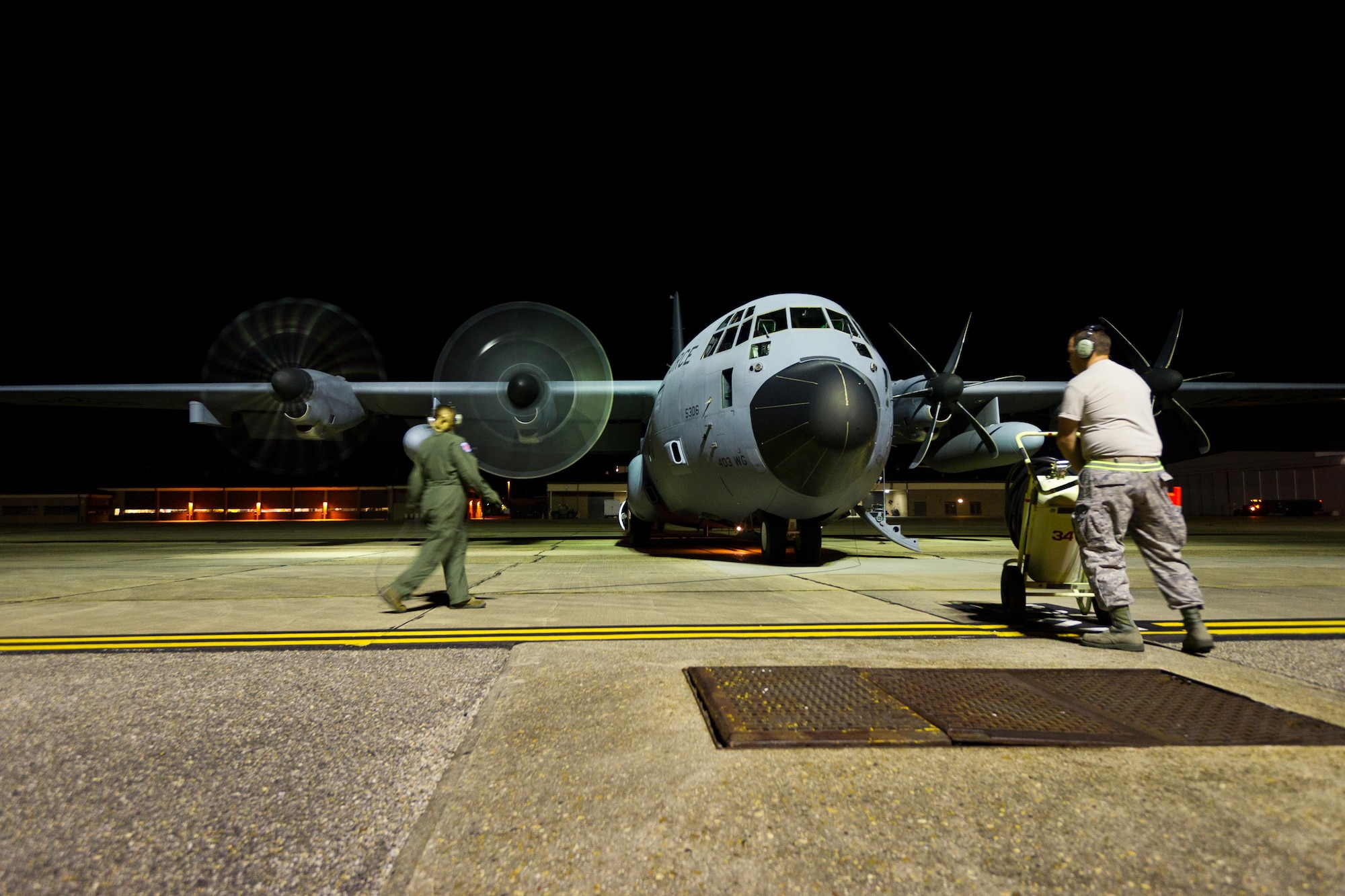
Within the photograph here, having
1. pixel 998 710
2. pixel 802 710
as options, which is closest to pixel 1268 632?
pixel 998 710

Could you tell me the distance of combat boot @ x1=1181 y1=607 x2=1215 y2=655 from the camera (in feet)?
11.5

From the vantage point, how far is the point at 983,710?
8.39ft

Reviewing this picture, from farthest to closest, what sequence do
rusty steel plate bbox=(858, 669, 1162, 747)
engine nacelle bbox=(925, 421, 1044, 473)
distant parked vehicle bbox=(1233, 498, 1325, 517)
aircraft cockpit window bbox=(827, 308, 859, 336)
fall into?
distant parked vehicle bbox=(1233, 498, 1325, 517) → engine nacelle bbox=(925, 421, 1044, 473) → aircraft cockpit window bbox=(827, 308, 859, 336) → rusty steel plate bbox=(858, 669, 1162, 747)

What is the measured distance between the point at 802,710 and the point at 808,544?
7.14m

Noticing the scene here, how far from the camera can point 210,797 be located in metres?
1.91

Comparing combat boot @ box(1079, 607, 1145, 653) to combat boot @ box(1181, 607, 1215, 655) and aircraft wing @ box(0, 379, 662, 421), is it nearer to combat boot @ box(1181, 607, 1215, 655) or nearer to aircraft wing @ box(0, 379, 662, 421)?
combat boot @ box(1181, 607, 1215, 655)

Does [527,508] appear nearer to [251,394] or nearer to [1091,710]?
[251,394]

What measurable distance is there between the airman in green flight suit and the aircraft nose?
367 cm

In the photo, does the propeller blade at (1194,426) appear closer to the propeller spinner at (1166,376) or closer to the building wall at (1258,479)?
the propeller spinner at (1166,376)

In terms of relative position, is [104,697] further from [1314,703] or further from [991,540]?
[991,540]

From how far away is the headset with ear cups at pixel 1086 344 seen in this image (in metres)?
3.96

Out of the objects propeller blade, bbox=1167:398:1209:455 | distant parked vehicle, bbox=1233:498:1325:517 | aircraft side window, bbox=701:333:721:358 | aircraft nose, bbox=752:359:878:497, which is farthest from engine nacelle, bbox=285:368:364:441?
distant parked vehicle, bbox=1233:498:1325:517

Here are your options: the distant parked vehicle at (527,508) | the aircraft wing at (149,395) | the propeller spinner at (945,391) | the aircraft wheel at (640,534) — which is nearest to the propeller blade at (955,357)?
the propeller spinner at (945,391)

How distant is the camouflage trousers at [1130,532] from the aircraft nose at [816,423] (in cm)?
386
